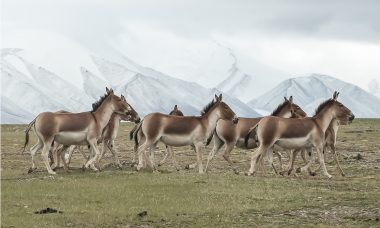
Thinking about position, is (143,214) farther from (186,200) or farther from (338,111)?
(338,111)

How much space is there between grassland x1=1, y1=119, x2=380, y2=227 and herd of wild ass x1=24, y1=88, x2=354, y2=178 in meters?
1.67

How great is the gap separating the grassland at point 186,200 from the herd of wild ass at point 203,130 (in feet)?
5.48

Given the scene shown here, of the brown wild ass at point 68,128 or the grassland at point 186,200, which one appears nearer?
the grassland at point 186,200

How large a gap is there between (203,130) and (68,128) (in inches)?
264

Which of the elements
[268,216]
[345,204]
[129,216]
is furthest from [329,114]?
[129,216]

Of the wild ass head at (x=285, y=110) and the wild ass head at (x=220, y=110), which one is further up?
the wild ass head at (x=285, y=110)

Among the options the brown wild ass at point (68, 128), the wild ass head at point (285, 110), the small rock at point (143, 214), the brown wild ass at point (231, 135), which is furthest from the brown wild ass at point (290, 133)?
the small rock at point (143, 214)

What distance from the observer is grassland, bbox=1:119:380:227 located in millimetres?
11900

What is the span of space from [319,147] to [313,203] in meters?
7.33

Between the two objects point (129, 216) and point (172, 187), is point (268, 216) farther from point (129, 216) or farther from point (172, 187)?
point (172, 187)

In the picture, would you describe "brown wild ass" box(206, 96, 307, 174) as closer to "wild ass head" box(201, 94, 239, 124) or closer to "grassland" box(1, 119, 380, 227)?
"wild ass head" box(201, 94, 239, 124)

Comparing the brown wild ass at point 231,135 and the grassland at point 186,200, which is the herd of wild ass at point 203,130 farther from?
the grassland at point 186,200

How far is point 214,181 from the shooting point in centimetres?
1833

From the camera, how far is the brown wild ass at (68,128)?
2044cm
